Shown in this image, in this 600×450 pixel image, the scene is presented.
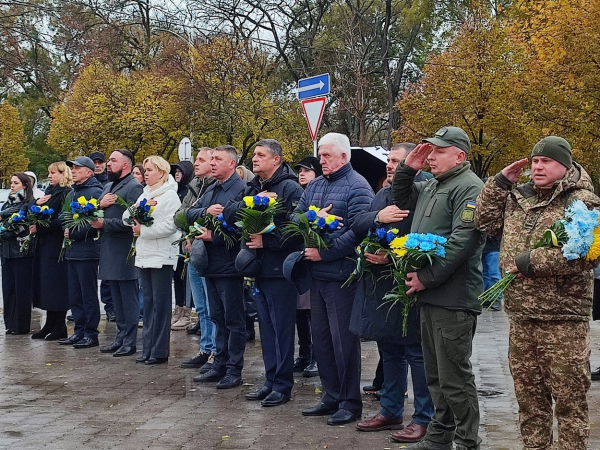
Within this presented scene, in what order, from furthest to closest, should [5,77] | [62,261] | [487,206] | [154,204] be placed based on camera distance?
1. [5,77]
2. [62,261]
3. [154,204]
4. [487,206]

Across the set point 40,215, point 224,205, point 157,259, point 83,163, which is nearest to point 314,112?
point 83,163

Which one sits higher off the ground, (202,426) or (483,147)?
(483,147)

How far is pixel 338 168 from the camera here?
7.49m

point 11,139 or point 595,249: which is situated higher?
point 11,139

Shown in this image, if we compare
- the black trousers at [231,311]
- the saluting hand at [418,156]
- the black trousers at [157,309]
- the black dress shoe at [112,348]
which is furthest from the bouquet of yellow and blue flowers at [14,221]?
the saluting hand at [418,156]

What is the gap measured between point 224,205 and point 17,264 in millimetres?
4536

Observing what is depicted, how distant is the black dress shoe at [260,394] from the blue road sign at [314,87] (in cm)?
520

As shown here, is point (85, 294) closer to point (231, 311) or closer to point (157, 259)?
point (157, 259)

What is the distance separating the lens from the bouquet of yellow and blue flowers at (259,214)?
794 cm

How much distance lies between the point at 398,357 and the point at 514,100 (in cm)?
2572

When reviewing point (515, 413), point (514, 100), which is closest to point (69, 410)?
point (515, 413)

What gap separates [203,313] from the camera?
10.0 meters

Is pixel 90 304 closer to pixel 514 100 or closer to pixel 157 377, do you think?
pixel 157 377

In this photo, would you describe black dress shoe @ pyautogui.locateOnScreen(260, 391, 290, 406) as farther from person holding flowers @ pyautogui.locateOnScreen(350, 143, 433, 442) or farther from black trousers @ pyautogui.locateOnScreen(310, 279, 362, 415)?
person holding flowers @ pyautogui.locateOnScreen(350, 143, 433, 442)
